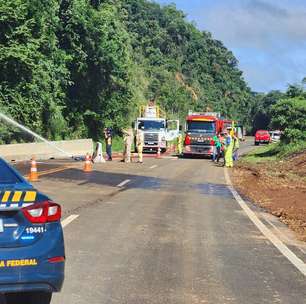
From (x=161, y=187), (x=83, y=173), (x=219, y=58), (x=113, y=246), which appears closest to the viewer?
(x=113, y=246)

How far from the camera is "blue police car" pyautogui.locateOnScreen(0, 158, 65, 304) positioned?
16.1 feet

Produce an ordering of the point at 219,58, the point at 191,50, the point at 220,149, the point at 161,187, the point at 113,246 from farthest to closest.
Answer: the point at 219,58 → the point at 191,50 → the point at 220,149 → the point at 161,187 → the point at 113,246

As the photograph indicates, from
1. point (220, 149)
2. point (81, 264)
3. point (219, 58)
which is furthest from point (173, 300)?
point (219, 58)

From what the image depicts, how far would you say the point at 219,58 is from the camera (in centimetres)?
14050

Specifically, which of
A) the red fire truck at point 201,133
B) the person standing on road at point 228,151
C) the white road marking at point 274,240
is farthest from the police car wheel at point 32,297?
the red fire truck at point 201,133

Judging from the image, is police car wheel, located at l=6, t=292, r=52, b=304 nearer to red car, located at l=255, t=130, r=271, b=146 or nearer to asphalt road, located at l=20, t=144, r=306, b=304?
asphalt road, located at l=20, t=144, r=306, b=304

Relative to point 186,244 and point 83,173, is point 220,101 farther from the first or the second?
point 186,244

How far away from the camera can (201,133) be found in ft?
129

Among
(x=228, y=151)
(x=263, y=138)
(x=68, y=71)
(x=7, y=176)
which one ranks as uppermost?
(x=68, y=71)

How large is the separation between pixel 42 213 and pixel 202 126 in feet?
116

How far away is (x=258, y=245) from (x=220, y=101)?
378ft

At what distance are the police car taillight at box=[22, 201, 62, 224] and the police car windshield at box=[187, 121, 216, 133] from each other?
114 feet

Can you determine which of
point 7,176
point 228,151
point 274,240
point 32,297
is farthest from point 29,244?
point 228,151

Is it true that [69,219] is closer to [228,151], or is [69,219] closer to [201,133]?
[228,151]
